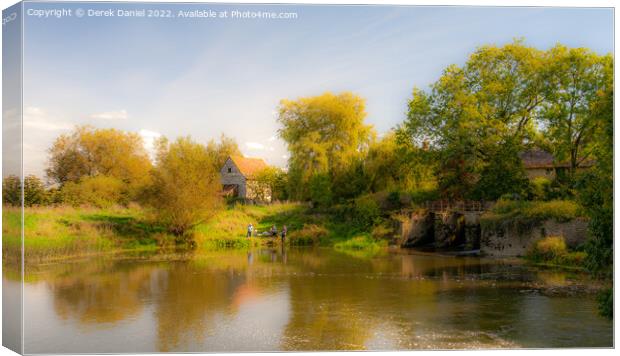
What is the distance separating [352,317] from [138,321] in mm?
4927

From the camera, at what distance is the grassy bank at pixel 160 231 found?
25969mm

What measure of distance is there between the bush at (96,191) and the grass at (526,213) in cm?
2042

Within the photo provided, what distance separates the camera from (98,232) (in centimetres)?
3042

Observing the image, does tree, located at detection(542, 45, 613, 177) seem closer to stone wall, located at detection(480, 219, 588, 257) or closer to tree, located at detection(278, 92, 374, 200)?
stone wall, located at detection(480, 219, 588, 257)

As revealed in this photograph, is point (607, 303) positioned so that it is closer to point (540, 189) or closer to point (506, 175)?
point (540, 189)

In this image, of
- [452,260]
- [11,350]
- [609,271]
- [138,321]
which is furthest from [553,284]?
[11,350]

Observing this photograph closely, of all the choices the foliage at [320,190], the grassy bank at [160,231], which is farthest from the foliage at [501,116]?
the foliage at [320,190]

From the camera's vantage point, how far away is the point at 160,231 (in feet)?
106

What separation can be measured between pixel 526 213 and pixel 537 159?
10.7m

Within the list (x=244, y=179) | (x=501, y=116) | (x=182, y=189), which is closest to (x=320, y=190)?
(x=244, y=179)

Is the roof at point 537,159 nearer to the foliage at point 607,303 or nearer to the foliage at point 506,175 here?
the foliage at point 506,175

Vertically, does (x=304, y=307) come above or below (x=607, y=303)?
below

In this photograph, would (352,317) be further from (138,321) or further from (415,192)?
(415,192)

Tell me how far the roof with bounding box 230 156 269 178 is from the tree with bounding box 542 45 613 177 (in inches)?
815
